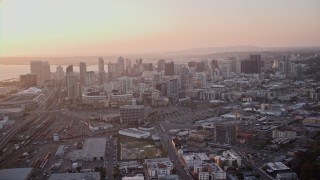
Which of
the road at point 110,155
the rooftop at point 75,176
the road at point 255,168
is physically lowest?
the road at point 255,168

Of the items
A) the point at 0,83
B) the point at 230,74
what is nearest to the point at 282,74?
the point at 230,74

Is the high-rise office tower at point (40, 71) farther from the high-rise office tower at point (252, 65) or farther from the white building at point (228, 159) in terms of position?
the white building at point (228, 159)

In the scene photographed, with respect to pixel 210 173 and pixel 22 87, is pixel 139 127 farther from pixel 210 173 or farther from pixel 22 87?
pixel 22 87

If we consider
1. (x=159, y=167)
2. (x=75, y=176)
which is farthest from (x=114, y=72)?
(x=75, y=176)

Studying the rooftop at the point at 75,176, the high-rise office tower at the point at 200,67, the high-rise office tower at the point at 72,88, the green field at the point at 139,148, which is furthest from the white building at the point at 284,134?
the high-rise office tower at the point at 200,67

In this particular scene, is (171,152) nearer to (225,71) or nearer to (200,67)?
(225,71)

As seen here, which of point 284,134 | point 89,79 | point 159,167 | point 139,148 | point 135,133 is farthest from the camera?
point 89,79

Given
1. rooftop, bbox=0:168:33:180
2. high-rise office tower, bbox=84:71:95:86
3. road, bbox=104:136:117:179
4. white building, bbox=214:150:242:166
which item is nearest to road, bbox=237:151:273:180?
Result: white building, bbox=214:150:242:166
